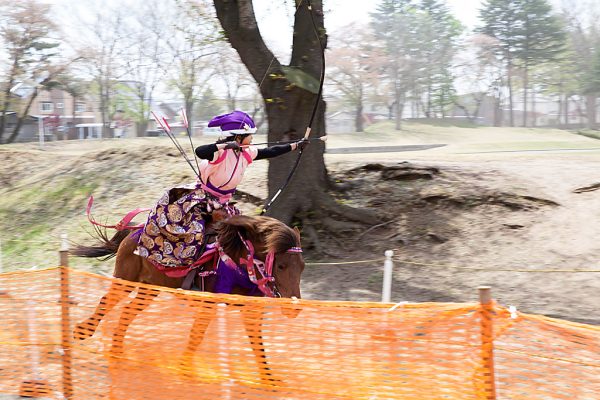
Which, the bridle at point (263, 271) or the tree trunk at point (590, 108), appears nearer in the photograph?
the bridle at point (263, 271)

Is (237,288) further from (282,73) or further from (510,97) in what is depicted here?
(510,97)

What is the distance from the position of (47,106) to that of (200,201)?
2400 cm

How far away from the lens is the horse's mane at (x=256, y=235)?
4.48 m

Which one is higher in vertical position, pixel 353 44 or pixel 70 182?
pixel 353 44

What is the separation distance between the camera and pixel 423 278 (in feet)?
27.8

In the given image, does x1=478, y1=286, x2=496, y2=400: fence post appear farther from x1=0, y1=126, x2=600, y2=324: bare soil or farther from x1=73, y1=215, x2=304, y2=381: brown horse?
x1=0, y1=126, x2=600, y2=324: bare soil

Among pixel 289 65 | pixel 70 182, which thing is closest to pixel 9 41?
pixel 70 182

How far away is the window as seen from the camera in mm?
25934

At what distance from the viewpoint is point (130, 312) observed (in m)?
4.57

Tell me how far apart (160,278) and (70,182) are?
9133 mm

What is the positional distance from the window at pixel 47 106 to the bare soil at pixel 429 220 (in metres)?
12.3

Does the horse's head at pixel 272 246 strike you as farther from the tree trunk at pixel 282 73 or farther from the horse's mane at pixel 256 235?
the tree trunk at pixel 282 73

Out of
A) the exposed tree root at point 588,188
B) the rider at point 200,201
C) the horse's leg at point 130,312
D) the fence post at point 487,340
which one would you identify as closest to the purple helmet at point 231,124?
the rider at point 200,201

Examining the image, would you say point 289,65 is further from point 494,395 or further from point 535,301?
point 494,395
